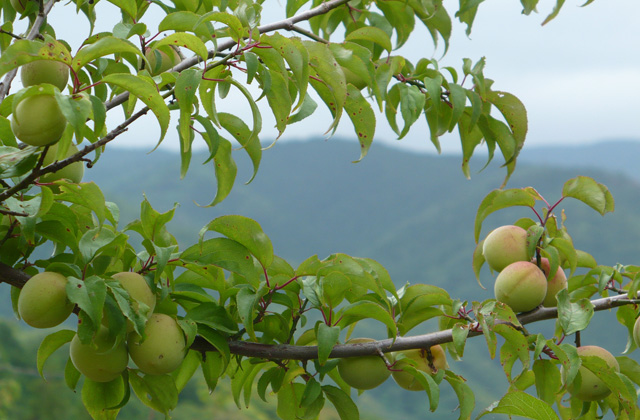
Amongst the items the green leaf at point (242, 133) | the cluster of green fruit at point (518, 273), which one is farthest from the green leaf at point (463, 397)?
the green leaf at point (242, 133)

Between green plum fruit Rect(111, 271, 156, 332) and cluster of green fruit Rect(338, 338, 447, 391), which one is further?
cluster of green fruit Rect(338, 338, 447, 391)

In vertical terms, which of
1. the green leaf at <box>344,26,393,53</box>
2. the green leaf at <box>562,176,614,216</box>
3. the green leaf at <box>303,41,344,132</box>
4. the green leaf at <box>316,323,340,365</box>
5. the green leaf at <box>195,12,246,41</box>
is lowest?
the green leaf at <box>316,323,340,365</box>

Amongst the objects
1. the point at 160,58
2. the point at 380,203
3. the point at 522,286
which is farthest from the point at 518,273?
the point at 380,203

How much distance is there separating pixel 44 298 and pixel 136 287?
119 mm

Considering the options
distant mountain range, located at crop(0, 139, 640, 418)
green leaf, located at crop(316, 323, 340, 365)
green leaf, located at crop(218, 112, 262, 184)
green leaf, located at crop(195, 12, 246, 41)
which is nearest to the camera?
green leaf, located at crop(195, 12, 246, 41)

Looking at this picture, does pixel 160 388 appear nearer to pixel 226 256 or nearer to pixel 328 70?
pixel 226 256

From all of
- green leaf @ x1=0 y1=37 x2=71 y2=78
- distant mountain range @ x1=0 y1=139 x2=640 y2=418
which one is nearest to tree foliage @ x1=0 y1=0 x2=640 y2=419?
green leaf @ x1=0 y1=37 x2=71 y2=78

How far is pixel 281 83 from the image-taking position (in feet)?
3.11

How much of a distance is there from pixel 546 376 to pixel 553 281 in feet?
0.60

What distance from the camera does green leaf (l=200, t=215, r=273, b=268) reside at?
0.95m

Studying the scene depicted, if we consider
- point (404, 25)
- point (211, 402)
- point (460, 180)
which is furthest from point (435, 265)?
point (404, 25)

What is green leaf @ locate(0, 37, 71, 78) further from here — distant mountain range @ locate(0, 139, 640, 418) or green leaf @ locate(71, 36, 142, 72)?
distant mountain range @ locate(0, 139, 640, 418)

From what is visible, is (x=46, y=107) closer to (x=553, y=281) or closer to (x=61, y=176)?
(x=61, y=176)

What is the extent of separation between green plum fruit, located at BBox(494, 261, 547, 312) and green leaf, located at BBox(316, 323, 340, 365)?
0.34 meters
